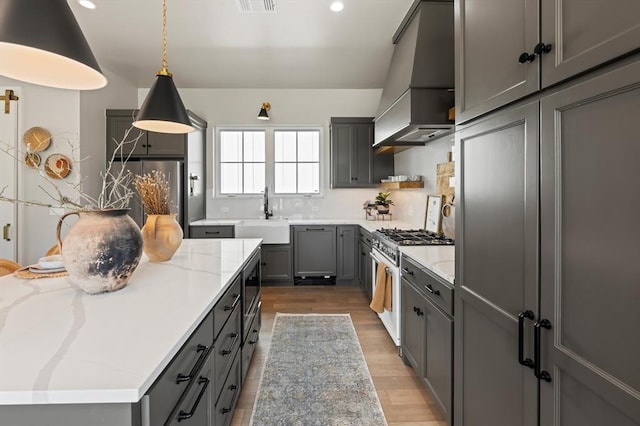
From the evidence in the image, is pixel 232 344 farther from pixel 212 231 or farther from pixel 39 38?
pixel 212 231

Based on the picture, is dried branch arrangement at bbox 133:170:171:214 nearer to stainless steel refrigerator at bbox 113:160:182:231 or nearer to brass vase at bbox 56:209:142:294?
brass vase at bbox 56:209:142:294

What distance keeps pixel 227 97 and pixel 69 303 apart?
4.57 metres

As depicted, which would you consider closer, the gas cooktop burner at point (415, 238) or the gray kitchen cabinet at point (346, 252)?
the gas cooktop burner at point (415, 238)

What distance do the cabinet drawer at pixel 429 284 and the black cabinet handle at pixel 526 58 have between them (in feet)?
3.57

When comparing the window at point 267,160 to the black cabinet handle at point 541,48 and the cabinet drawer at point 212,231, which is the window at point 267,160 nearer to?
the cabinet drawer at point 212,231

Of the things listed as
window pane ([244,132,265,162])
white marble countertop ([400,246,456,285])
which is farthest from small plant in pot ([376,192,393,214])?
white marble countertop ([400,246,456,285])

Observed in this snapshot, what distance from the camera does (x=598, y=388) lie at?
0.83m

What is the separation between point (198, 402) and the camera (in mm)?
1133

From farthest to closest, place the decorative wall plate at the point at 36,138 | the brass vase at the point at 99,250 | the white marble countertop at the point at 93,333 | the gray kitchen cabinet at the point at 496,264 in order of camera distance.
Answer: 1. the decorative wall plate at the point at 36,138
2. the brass vase at the point at 99,250
3. the gray kitchen cabinet at the point at 496,264
4. the white marble countertop at the point at 93,333

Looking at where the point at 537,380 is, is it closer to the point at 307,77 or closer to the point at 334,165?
the point at 334,165

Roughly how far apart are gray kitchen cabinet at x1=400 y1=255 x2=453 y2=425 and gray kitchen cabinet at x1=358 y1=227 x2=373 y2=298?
132 centimetres

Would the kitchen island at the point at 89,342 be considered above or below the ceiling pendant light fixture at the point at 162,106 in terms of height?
below

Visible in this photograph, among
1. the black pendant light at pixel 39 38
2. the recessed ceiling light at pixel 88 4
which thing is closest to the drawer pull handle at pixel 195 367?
the black pendant light at pixel 39 38

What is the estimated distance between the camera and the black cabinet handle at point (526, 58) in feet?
3.41
